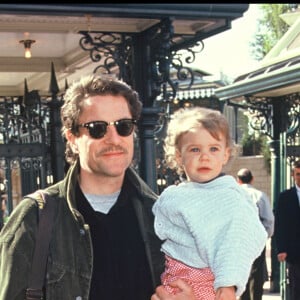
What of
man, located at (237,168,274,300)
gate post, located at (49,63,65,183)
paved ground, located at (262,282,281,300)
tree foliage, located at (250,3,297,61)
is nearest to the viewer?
gate post, located at (49,63,65,183)

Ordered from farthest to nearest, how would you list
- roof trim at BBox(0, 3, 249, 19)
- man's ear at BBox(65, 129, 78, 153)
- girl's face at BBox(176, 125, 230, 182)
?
1. roof trim at BBox(0, 3, 249, 19)
2. girl's face at BBox(176, 125, 230, 182)
3. man's ear at BBox(65, 129, 78, 153)

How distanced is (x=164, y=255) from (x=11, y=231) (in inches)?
25.7

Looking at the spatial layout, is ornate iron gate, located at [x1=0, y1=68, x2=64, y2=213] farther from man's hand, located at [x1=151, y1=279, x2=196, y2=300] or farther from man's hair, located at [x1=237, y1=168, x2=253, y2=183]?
man's hand, located at [x1=151, y1=279, x2=196, y2=300]

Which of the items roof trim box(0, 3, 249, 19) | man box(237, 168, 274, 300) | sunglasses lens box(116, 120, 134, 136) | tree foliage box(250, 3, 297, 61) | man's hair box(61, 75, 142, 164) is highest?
tree foliage box(250, 3, 297, 61)

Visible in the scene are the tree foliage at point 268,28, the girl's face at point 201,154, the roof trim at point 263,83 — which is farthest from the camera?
the tree foliage at point 268,28

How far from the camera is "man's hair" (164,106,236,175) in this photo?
2688 millimetres

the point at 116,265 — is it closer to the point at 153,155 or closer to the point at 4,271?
the point at 4,271

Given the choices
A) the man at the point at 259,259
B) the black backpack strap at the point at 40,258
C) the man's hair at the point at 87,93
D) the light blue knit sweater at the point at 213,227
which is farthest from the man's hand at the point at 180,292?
the man at the point at 259,259

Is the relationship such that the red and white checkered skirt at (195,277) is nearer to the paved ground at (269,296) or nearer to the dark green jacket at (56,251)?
the dark green jacket at (56,251)

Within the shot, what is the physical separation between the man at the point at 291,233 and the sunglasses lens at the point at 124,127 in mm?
4721

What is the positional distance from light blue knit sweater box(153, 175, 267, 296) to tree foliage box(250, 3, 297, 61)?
32473 mm

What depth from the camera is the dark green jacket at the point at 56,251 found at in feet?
7.42

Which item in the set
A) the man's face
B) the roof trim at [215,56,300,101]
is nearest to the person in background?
the man's face

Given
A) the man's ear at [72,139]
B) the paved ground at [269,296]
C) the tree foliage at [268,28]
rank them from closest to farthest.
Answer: the man's ear at [72,139] < the paved ground at [269,296] < the tree foliage at [268,28]
